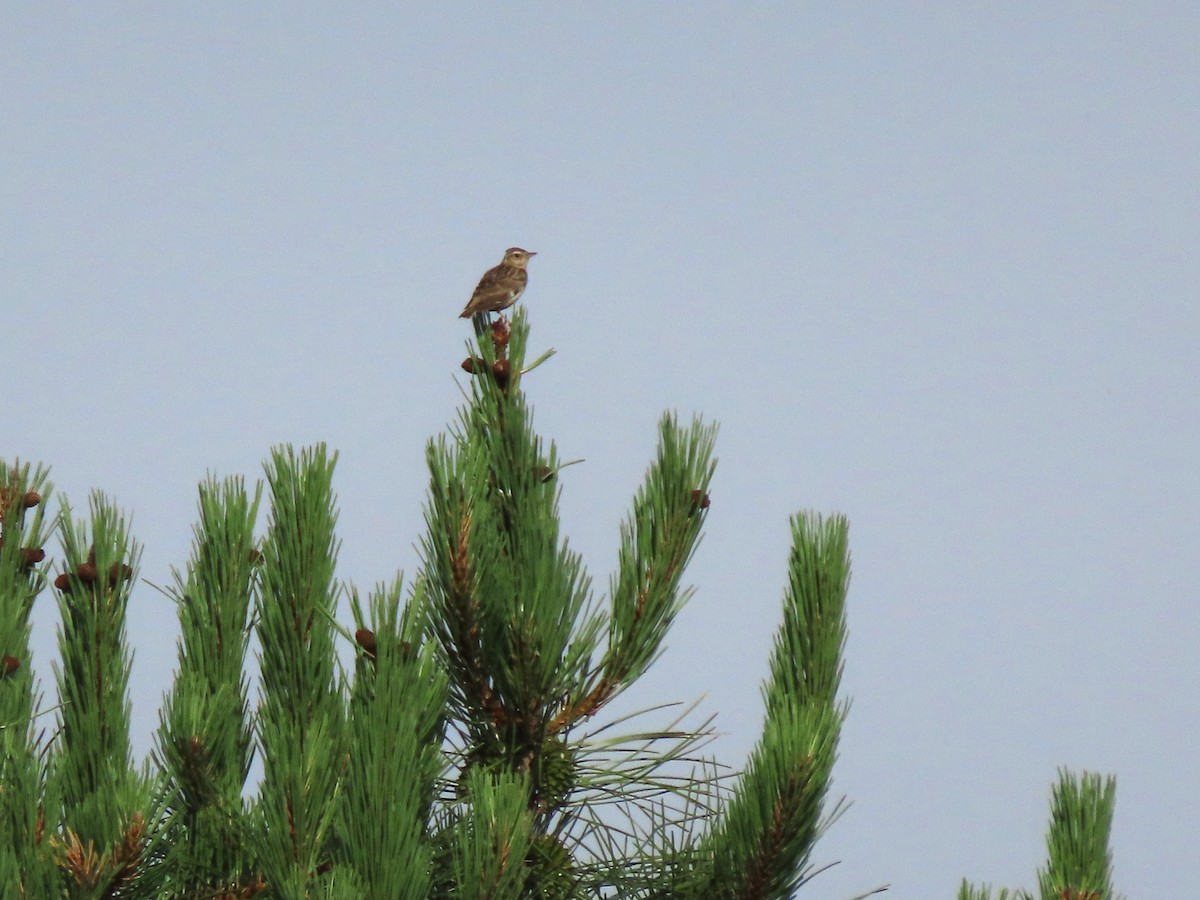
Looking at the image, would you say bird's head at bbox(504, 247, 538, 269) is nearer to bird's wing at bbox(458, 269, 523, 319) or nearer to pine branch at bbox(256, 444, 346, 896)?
bird's wing at bbox(458, 269, 523, 319)

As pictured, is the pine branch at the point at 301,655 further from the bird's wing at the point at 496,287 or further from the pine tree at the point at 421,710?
the bird's wing at the point at 496,287

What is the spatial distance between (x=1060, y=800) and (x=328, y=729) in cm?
195

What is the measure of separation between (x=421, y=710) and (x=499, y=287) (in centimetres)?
542

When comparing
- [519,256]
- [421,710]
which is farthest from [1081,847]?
[519,256]

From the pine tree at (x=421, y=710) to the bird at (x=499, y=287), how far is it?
4.16 m

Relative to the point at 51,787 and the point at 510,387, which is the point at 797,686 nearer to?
the point at 510,387

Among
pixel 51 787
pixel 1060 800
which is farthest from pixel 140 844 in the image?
pixel 1060 800

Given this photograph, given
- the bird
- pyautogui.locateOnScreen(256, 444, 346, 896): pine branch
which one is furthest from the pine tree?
the bird

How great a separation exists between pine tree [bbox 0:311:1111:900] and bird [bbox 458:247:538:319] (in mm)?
4160

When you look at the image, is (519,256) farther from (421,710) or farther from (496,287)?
(421,710)

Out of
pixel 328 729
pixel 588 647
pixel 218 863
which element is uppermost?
pixel 588 647

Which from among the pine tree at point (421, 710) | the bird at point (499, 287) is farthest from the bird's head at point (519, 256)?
the pine tree at point (421, 710)

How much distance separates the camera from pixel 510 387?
14.0 feet

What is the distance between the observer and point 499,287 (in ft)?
28.1
